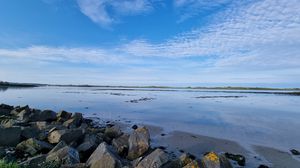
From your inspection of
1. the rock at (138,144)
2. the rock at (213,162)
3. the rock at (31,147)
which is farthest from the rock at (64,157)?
the rock at (213,162)

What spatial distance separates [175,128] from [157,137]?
3531 millimetres

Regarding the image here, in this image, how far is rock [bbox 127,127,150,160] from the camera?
9664 millimetres

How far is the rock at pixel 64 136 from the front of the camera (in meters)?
10.7

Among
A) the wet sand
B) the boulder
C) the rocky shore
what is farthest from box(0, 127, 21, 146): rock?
the boulder

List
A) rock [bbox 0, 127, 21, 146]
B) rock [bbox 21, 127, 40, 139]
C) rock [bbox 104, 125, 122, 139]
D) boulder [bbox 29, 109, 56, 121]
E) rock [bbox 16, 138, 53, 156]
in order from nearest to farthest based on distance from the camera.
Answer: rock [bbox 16, 138, 53, 156], rock [bbox 0, 127, 21, 146], rock [bbox 21, 127, 40, 139], rock [bbox 104, 125, 122, 139], boulder [bbox 29, 109, 56, 121]

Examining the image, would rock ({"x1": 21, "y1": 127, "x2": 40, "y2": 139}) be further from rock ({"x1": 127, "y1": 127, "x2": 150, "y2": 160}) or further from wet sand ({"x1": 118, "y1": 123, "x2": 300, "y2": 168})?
wet sand ({"x1": 118, "y1": 123, "x2": 300, "y2": 168})

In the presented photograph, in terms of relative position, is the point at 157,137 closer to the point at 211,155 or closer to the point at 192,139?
the point at 192,139

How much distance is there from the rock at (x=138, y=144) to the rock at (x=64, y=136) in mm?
2661

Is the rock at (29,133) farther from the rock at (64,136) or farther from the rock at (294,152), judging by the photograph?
the rock at (294,152)

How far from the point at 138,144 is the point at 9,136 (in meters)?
5.32

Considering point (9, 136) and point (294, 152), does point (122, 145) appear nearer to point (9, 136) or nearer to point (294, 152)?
point (9, 136)

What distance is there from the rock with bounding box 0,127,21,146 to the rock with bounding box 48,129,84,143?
1.27 meters

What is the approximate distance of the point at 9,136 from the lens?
1052 cm

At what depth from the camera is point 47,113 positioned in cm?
1808
